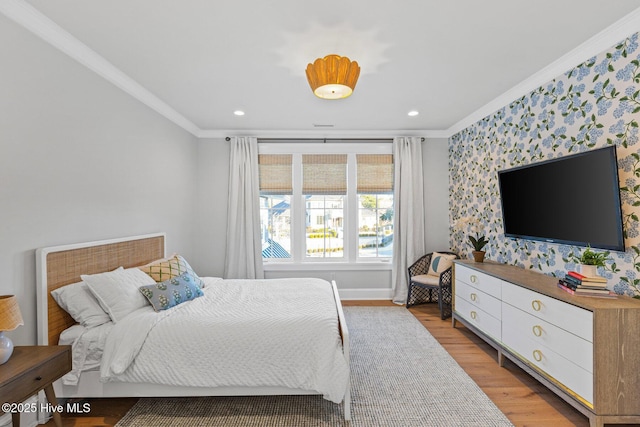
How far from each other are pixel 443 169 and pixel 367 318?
2.67m

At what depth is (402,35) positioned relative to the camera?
2.29 m

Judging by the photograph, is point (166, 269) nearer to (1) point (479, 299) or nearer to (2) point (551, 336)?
(1) point (479, 299)

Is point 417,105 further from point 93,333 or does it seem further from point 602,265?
point 93,333

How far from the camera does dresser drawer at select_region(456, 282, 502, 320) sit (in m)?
2.94

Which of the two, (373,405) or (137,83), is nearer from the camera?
(373,405)

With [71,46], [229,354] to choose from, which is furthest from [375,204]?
[71,46]

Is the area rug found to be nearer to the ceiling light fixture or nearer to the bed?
the bed

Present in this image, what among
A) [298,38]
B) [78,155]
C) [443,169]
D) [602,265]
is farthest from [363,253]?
[78,155]

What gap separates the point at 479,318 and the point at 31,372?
3567 millimetres

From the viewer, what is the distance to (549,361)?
2.29 meters

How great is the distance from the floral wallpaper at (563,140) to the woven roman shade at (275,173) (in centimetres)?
267

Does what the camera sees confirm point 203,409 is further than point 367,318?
No

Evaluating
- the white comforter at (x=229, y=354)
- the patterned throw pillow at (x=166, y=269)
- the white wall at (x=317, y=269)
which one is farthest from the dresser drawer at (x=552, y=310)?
the patterned throw pillow at (x=166, y=269)

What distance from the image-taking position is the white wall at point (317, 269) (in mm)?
4910
